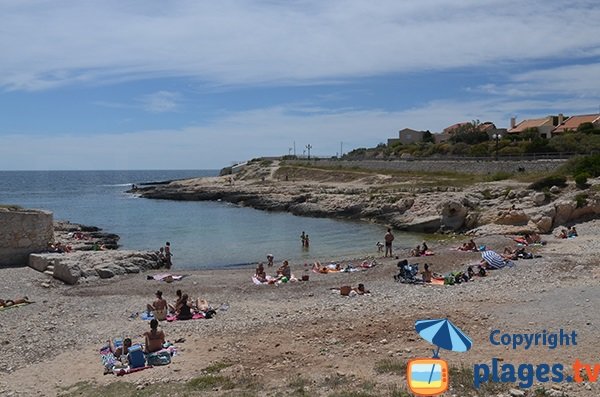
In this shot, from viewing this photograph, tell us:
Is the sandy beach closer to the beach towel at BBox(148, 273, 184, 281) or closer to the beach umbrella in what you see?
the beach towel at BBox(148, 273, 184, 281)

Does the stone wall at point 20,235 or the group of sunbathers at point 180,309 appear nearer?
the group of sunbathers at point 180,309

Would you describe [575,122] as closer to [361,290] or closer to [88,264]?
[361,290]

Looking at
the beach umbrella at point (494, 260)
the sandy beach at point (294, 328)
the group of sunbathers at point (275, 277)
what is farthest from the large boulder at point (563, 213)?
the group of sunbathers at point (275, 277)

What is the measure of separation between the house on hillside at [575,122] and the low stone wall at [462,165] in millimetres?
26189

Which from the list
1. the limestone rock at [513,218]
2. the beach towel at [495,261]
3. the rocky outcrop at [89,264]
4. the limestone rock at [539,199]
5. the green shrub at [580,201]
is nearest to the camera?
the beach towel at [495,261]

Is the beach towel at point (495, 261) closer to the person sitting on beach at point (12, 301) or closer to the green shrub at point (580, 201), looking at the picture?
the green shrub at point (580, 201)

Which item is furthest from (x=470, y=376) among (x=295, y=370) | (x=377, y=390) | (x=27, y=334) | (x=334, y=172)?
(x=334, y=172)

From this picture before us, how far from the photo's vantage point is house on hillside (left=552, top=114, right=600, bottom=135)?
81488mm

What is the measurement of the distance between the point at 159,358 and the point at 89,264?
12846 mm

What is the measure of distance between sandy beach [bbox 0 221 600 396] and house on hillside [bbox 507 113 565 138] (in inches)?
2648

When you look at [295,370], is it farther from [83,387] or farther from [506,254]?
[506,254]

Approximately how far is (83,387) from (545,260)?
61.2 feet

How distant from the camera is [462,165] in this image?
63500mm

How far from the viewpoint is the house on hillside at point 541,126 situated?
8550 cm
